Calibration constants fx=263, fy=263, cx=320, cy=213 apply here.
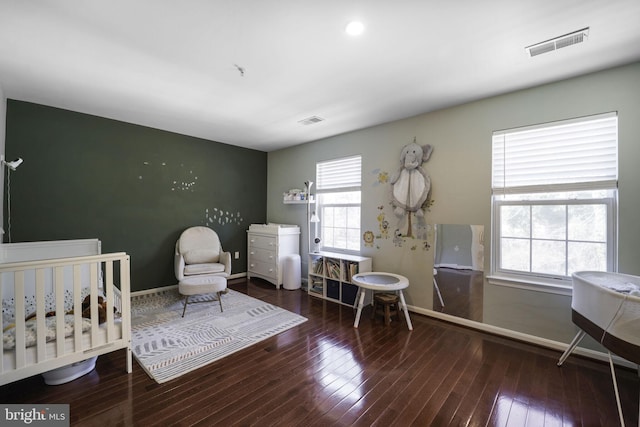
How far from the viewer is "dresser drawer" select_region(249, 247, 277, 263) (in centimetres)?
423

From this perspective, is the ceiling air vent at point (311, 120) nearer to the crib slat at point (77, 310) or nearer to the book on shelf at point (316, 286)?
the book on shelf at point (316, 286)

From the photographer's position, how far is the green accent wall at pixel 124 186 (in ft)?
9.58

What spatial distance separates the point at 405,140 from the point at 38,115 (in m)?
4.24

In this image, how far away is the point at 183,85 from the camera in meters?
2.49

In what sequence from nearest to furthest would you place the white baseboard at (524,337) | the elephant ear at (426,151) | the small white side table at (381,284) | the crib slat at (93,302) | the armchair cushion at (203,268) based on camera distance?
the crib slat at (93,302), the white baseboard at (524,337), the small white side table at (381,284), the elephant ear at (426,151), the armchair cushion at (203,268)

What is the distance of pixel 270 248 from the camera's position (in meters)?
4.27

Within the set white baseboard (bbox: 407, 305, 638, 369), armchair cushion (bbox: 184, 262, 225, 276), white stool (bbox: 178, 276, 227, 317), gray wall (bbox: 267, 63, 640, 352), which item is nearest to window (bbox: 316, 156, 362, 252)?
gray wall (bbox: 267, 63, 640, 352)

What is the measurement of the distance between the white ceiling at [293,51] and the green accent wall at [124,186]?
395 millimetres

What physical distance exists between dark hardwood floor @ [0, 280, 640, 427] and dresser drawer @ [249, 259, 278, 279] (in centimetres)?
172

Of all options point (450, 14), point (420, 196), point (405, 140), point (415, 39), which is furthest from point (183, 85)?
point (420, 196)

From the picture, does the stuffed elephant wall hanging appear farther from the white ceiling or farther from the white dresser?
the white dresser

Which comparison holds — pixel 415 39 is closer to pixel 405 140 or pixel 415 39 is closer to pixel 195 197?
pixel 405 140

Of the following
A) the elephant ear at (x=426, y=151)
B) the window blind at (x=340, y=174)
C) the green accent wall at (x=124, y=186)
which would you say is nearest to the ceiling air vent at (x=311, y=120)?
the window blind at (x=340, y=174)

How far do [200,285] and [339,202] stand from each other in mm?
2219
